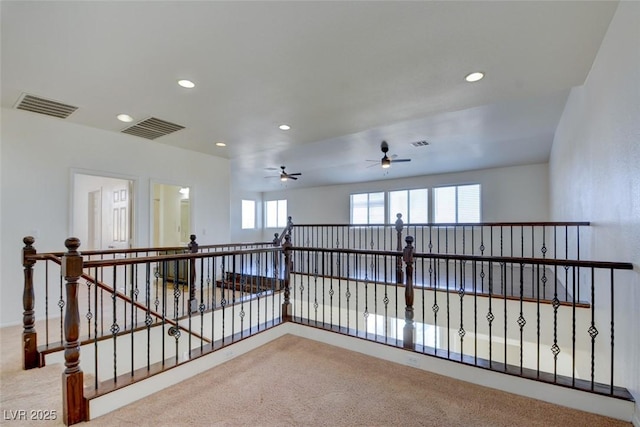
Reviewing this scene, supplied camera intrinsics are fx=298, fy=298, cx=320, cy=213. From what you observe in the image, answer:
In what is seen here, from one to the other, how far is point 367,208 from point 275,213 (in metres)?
4.52

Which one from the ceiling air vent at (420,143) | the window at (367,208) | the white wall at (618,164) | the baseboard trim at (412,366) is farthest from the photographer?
the window at (367,208)

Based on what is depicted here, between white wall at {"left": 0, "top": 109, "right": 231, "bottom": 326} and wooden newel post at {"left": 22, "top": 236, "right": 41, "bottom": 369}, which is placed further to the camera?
white wall at {"left": 0, "top": 109, "right": 231, "bottom": 326}

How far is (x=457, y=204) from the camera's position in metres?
8.62

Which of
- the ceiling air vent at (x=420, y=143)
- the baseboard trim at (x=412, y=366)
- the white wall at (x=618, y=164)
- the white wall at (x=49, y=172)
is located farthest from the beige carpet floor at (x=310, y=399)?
the ceiling air vent at (x=420, y=143)

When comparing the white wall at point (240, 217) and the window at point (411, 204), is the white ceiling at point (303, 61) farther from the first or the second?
the white wall at point (240, 217)

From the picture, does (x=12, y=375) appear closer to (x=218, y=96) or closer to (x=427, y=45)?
(x=218, y=96)

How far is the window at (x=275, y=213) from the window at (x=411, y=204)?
483cm

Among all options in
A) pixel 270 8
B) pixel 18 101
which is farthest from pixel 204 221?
pixel 270 8

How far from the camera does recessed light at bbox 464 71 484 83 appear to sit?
310 cm

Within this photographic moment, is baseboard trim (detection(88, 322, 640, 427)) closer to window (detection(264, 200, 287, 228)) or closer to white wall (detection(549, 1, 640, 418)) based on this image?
white wall (detection(549, 1, 640, 418))

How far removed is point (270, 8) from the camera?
2127mm

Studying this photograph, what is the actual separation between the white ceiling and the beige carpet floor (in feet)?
9.39

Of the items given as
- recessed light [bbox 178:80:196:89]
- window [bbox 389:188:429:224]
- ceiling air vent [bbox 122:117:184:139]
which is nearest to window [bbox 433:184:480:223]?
window [bbox 389:188:429:224]

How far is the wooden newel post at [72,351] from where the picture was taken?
1.95 m
